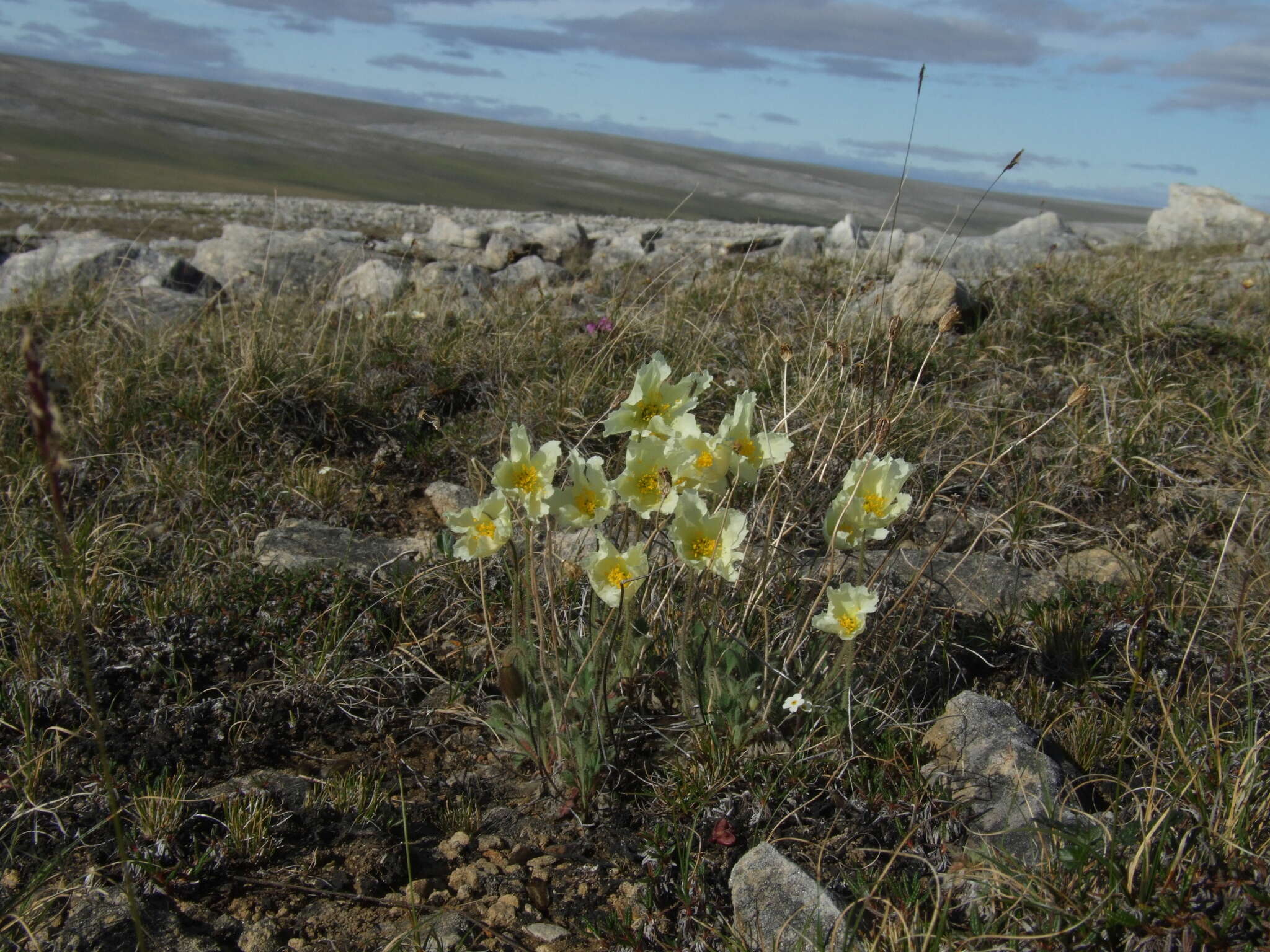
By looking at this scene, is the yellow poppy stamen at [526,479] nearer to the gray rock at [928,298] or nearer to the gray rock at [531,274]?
the gray rock at [928,298]

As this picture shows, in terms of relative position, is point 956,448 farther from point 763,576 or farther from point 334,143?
point 334,143

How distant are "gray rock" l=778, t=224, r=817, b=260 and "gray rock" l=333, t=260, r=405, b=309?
3269mm

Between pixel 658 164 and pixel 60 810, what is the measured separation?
375ft

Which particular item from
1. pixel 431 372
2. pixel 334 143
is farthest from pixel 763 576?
pixel 334 143

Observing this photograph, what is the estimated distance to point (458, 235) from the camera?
11.2 metres

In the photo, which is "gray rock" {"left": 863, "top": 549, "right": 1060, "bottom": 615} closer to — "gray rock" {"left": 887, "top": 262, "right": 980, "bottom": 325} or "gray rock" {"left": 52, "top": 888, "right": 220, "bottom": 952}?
"gray rock" {"left": 887, "top": 262, "right": 980, "bottom": 325}

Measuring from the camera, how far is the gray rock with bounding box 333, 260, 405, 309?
629cm

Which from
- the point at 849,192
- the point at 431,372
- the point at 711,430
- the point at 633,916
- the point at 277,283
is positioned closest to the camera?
the point at 633,916

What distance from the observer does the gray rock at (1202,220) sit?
1480 cm

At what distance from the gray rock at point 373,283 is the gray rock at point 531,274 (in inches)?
33.4

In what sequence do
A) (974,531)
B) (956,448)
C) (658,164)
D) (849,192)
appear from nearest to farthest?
(974,531), (956,448), (849,192), (658,164)

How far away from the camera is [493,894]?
2143 millimetres

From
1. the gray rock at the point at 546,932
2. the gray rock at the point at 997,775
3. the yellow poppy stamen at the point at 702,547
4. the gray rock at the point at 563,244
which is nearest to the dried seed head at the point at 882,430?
the yellow poppy stamen at the point at 702,547

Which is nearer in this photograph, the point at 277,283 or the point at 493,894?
the point at 493,894
